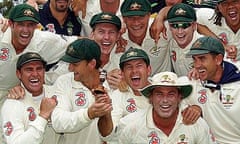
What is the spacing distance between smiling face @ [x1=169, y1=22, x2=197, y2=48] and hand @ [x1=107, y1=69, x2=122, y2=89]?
36.5 inches

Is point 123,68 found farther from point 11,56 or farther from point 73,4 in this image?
point 73,4

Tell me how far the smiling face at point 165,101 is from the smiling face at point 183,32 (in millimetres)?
1725

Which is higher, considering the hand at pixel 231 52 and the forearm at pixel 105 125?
the hand at pixel 231 52

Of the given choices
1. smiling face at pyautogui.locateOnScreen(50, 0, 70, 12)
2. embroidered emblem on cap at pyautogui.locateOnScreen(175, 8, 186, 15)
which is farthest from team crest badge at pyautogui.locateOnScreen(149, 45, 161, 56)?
smiling face at pyautogui.locateOnScreen(50, 0, 70, 12)

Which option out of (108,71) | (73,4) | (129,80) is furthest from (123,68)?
(73,4)

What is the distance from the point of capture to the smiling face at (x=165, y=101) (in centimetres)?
669

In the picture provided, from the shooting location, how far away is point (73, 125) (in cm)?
685

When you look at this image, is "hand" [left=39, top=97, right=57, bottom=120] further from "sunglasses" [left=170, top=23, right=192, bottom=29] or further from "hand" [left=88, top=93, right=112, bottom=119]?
"sunglasses" [left=170, top=23, right=192, bottom=29]

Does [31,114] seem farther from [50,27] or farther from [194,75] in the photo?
[50,27]

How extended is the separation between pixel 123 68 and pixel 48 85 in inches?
45.5

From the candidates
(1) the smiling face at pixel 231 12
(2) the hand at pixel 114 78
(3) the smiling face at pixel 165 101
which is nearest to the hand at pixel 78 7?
(2) the hand at pixel 114 78

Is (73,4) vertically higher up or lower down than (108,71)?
higher up

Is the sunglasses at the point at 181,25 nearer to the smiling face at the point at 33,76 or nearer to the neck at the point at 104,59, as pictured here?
the neck at the point at 104,59

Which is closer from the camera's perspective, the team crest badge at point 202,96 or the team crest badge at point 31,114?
the team crest badge at point 31,114
